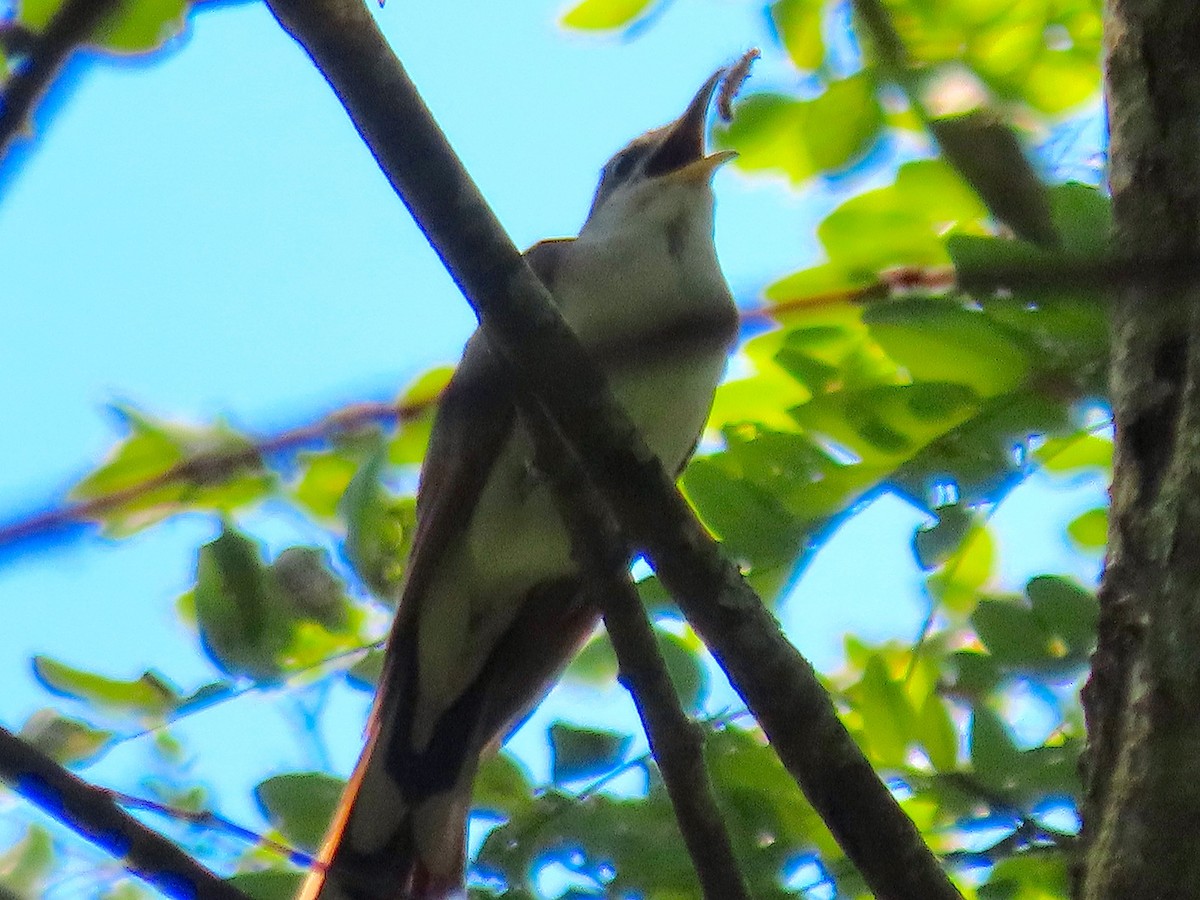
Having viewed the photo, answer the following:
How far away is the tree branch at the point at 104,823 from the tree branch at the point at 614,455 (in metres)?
0.71

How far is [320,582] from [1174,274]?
2.31 m

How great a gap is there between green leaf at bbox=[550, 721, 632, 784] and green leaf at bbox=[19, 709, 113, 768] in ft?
2.66

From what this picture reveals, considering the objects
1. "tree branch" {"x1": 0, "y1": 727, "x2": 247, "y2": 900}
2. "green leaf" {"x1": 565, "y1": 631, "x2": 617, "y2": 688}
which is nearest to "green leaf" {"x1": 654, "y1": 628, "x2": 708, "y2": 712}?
"green leaf" {"x1": 565, "y1": 631, "x2": 617, "y2": 688}

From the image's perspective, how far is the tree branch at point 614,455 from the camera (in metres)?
1.70

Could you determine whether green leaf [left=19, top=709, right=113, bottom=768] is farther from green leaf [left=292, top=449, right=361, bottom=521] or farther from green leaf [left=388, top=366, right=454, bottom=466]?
green leaf [left=388, top=366, right=454, bottom=466]

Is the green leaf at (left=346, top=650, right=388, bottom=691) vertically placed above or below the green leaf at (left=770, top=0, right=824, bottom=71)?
below

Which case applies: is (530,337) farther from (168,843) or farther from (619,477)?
(168,843)

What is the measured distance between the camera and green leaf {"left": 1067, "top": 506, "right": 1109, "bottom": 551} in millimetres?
2955

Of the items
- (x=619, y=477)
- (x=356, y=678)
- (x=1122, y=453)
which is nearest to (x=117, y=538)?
(x=356, y=678)

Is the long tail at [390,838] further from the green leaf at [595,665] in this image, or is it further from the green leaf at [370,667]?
the green leaf at [595,665]

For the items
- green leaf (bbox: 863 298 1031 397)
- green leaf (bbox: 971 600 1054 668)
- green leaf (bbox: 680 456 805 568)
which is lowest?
green leaf (bbox: 971 600 1054 668)

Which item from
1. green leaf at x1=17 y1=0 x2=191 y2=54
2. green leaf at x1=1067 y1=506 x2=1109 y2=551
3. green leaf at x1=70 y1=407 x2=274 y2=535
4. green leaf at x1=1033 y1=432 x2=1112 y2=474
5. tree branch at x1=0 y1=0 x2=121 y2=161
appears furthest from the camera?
green leaf at x1=1067 y1=506 x2=1109 y2=551

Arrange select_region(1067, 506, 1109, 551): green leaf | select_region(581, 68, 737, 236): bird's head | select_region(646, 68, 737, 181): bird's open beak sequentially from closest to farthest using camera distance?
select_region(1067, 506, 1109, 551): green leaf, select_region(581, 68, 737, 236): bird's head, select_region(646, 68, 737, 181): bird's open beak

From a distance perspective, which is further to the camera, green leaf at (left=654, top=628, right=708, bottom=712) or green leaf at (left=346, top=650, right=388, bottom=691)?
green leaf at (left=346, top=650, right=388, bottom=691)
